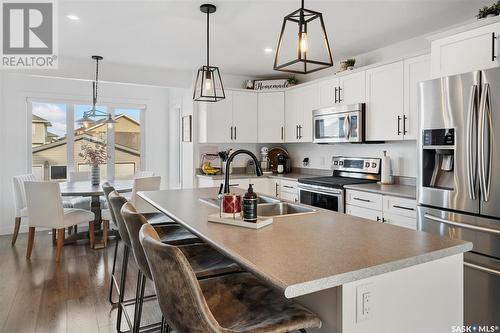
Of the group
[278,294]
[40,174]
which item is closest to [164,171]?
[40,174]

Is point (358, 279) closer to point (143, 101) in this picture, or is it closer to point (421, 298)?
point (421, 298)

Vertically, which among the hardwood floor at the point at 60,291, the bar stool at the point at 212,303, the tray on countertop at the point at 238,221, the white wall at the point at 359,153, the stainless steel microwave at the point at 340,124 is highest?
the stainless steel microwave at the point at 340,124

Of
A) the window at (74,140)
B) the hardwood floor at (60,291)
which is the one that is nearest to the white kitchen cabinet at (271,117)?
the window at (74,140)

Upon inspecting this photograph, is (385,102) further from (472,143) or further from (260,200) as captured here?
(260,200)

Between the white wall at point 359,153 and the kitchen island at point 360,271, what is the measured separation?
2.37 m

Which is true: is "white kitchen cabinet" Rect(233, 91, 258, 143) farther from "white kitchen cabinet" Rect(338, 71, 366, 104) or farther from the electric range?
"white kitchen cabinet" Rect(338, 71, 366, 104)

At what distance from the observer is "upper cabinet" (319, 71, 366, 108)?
3951mm

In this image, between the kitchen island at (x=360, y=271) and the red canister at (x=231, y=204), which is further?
the red canister at (x=231, y=204)

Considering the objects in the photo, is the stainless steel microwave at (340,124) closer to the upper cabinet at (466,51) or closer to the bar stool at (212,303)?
the upper cabinet at (466,51)

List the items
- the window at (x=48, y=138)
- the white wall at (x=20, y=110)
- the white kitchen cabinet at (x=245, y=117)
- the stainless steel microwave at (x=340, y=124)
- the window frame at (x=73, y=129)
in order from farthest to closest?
the window at (x=48, y=138) < the window frame at (x=73, y=129) < the white wall at (x=20, y=110) < the white kitchen cabinet at (x=245, y=117) < the stainless steel microwave at (x=340, y=124)

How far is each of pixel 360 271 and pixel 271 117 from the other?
14.3 ft

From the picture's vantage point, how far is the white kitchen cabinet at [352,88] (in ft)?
12.9

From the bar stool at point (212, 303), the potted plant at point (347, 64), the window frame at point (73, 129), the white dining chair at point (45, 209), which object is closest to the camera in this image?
the bar stool at point (212, 303)

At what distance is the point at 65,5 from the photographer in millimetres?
2850
